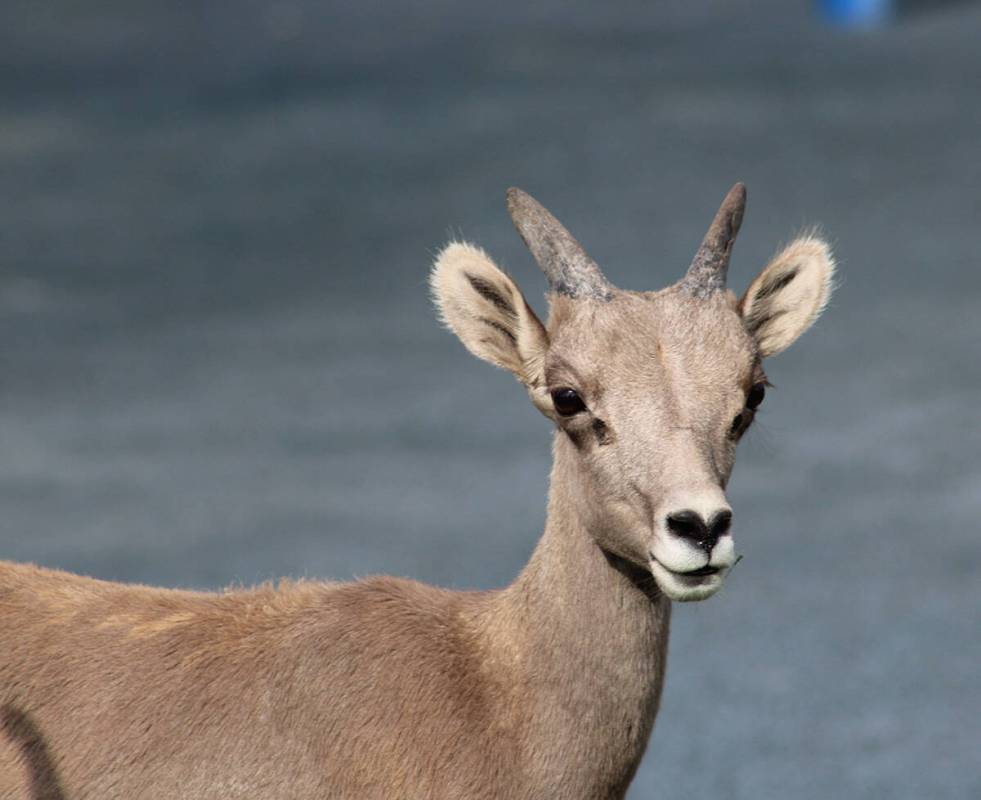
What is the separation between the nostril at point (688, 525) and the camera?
18.8ft

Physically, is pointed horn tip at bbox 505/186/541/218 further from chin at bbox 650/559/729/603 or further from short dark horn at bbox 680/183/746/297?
chin at bbox 650/559/729/603

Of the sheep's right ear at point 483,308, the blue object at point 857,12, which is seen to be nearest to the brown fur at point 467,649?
the sheep's right ear at point 483,308

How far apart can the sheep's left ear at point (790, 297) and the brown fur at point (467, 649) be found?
7cm

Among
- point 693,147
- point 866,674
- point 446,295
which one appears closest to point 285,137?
point 693,147

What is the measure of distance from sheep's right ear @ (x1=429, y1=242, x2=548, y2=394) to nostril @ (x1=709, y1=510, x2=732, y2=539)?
1196mm

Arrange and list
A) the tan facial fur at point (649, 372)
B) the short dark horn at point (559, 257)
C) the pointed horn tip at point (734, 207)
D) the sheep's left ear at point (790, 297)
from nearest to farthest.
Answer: the tan facial fur at point (649, 372) → the short dark horn at point (559, 257) → the pointed horn tip at point (734, 207) → the sheep's left ear at point (790, 297)

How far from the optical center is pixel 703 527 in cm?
574

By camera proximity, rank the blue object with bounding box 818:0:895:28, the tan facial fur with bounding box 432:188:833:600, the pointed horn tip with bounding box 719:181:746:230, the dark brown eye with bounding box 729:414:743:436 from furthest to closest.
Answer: the blue object with bounding box 818:0:895:28 → the pointed horn tip with bounding box 719:181:746:230 → the dark brown eye with bounding box 729:414:743:436 → the tan facial fur with bounding box 432:188:833:600

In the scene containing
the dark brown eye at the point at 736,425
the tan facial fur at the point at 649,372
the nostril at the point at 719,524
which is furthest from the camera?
the dark brown eye at the point at 736,425

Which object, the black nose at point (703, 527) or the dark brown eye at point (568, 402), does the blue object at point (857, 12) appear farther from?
the black nose at point (703, 527)

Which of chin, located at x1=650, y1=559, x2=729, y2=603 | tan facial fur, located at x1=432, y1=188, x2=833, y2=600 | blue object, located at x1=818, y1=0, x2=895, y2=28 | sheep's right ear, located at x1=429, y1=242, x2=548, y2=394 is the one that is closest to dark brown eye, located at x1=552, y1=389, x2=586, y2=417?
tan facial fur, located at x1=432, y1=188, x2=833, y2=600

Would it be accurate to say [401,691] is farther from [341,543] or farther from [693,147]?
[693,147]

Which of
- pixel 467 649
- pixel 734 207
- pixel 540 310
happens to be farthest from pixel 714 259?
pixel 540 310

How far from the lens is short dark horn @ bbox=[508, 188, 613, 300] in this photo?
668cm
